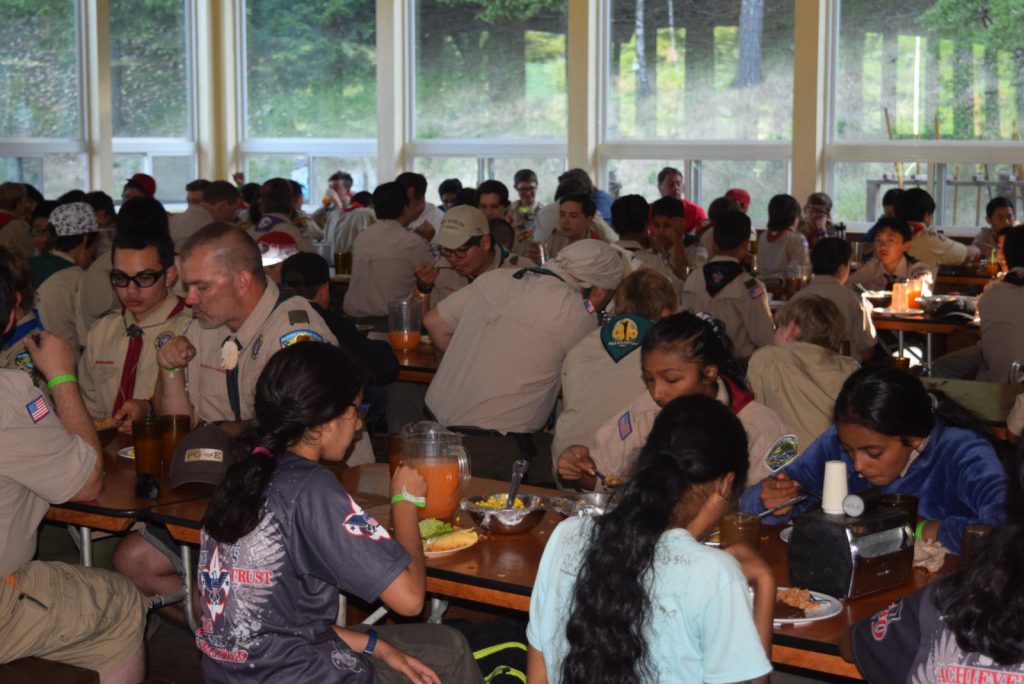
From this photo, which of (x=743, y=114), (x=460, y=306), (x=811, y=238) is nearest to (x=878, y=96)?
(x=743, y=114)

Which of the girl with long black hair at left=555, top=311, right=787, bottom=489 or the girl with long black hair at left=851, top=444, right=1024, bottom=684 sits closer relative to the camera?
the girl with long black hair at left=851, top=444, right=1024, bottom=684

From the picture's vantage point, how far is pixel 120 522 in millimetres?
3109

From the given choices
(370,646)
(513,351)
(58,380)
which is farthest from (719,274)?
(370,646)

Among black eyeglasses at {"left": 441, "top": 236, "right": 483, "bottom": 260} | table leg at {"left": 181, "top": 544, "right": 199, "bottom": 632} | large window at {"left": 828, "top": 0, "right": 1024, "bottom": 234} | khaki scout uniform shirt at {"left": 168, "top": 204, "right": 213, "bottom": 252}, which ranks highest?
large window at {"left": 828, "top": 0, "right": 1024, "bottom": 234}

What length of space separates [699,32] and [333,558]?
10472 mm

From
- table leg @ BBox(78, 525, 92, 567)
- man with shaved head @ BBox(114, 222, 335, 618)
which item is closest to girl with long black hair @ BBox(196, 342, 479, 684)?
table leg @ BBox(78, 525, 92, 567)

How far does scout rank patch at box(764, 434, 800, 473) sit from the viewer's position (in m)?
3.16

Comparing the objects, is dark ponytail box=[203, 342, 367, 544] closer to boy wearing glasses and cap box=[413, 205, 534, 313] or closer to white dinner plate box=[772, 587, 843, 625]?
→ white dinner plate box=[772, 587, 843, 625]

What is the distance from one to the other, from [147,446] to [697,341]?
4.73 feet

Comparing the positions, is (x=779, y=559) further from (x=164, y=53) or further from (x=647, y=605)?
(x=164, y=53)

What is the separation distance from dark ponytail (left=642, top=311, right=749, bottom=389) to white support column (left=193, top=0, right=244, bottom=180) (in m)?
12.4

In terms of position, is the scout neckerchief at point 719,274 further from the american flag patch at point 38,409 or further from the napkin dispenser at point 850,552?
the american flag patch at point 38,409

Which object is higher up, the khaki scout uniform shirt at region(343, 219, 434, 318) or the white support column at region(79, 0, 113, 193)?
the white support column at region(79, 0, 113, 193)

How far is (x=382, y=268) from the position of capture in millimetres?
7117
